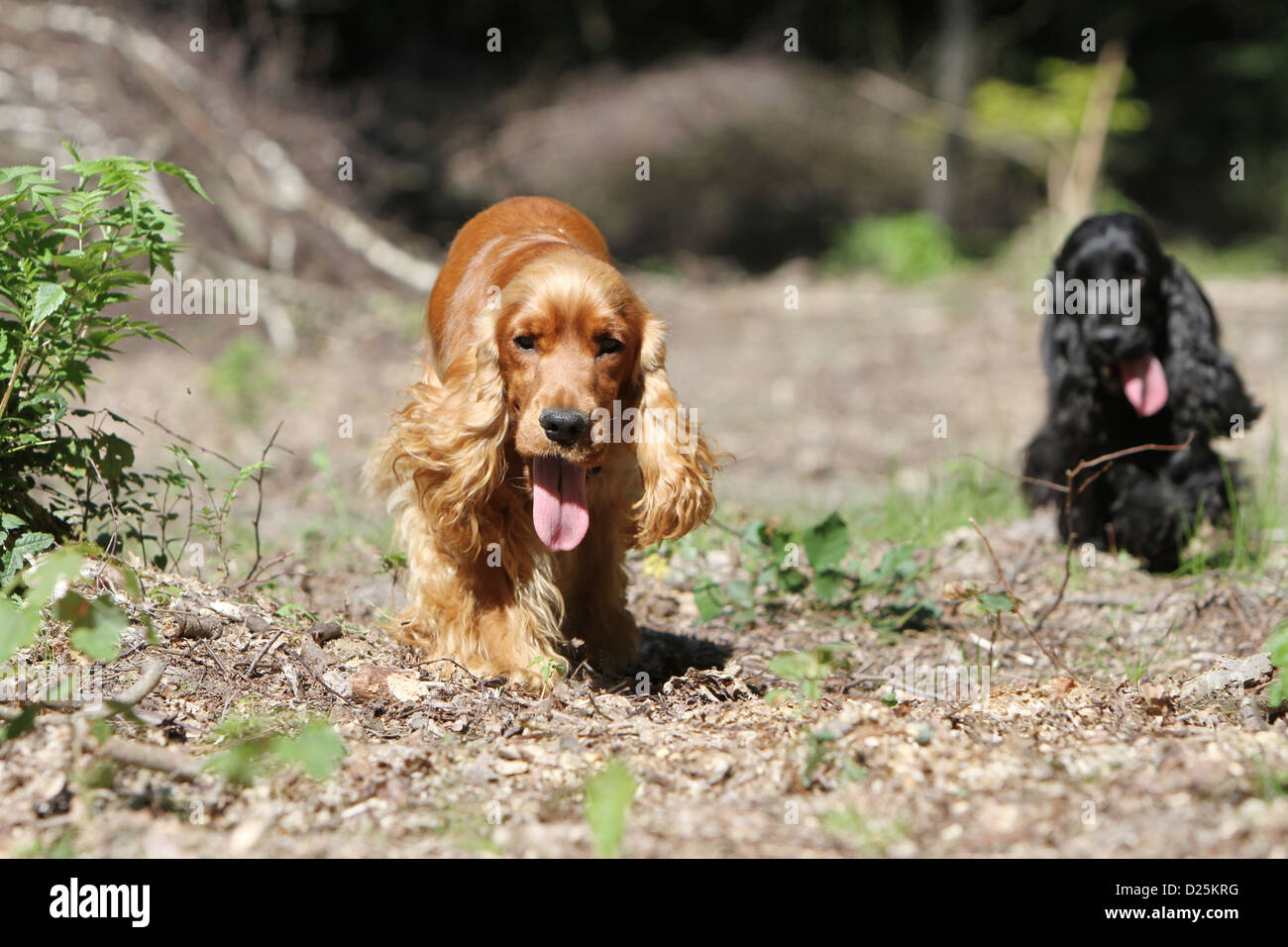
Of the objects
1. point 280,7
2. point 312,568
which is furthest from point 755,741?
point 280,7

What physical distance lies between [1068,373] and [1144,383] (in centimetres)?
30

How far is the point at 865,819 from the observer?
2.49 m

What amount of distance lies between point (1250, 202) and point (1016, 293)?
8.40 metres

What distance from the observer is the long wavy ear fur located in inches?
135

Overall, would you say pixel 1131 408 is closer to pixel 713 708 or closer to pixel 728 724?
pixel 713 708

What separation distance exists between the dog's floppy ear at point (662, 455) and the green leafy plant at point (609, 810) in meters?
1.31

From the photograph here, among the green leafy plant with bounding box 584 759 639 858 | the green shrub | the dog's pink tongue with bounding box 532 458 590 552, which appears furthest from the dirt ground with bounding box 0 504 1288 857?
the green shrub

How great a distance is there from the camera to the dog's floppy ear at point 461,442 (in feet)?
11.3

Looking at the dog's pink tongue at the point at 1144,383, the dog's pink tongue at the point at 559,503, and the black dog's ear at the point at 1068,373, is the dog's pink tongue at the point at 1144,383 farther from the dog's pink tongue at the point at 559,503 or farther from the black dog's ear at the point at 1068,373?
the dog's pink tongue at the point at 559,503

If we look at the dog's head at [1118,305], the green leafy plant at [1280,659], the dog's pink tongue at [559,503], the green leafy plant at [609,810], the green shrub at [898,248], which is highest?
the green shrub at [898,248]

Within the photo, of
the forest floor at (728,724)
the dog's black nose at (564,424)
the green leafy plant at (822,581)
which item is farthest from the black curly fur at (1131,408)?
the dog's black nose at (564,424)

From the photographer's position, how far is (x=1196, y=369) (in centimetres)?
498

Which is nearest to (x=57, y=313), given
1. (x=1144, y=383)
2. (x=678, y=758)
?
(x=678, y=758)
